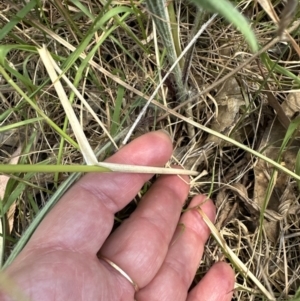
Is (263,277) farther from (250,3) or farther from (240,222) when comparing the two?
(250,3)

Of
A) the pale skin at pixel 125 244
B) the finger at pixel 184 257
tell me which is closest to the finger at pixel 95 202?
the pale skin at pixel 125 244

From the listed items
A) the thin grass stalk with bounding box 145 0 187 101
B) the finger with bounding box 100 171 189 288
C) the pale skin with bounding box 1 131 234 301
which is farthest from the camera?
the finger with bounding box 100 171 189 288

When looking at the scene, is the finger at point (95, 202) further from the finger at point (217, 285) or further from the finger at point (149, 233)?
the finger at point (217, 285)

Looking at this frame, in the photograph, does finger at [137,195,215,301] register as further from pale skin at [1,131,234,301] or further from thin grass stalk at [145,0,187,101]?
thin grass stalk at [145,0,187,101]

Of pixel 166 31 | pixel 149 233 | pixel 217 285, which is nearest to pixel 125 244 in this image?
pixel 149 233

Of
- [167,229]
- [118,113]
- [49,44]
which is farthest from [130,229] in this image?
[49,44]

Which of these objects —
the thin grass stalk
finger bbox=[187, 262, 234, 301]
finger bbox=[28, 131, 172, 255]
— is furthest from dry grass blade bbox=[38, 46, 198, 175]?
finger bbox=[187, 262, 234, 301]
